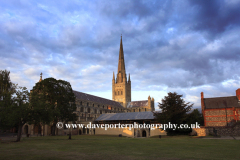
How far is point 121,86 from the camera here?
149 meters

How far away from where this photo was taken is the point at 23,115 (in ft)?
92.3

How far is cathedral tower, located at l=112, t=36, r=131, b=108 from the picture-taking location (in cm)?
14612

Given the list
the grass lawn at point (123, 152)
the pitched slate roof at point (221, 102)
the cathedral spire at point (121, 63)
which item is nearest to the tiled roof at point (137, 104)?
the cathedral spire at point (121, 63)

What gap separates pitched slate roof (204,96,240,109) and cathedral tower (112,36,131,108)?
3633 inches

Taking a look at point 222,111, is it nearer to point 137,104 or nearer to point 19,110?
point 19,110

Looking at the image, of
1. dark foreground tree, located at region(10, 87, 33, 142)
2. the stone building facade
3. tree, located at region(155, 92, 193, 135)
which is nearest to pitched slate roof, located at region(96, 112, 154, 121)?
tree, located at region(155, 92, 193, 135)

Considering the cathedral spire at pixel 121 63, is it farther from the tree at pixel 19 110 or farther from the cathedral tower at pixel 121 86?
the tree at pixel 19 110

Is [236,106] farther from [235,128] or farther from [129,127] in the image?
[129,127]

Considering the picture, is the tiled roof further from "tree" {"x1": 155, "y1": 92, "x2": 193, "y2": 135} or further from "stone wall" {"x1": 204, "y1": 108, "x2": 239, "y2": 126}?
"tree" {"x1": 155, "y1": 92, "x2": 193, "y2": 135}

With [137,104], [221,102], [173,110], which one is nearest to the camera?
[173,110]

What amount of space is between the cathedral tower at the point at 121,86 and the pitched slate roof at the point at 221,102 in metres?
92.3

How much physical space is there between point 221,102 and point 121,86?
9968cm

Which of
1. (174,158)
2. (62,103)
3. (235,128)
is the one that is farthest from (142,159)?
(62,103)

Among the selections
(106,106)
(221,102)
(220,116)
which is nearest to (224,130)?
(220,116)
